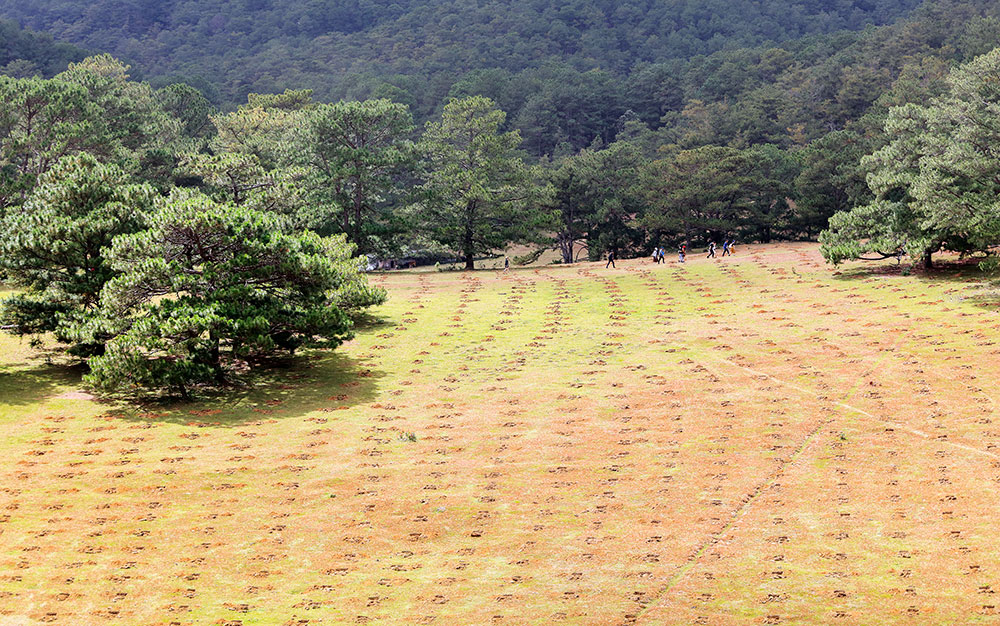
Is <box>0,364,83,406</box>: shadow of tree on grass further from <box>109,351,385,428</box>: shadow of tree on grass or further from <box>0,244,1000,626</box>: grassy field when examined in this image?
<box>109,351,385,428</box>: shadow of tree on grass

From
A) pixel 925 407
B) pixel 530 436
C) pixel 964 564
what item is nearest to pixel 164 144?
pixel 530 436

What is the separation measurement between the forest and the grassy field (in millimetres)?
3535

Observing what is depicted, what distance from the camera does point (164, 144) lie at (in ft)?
331

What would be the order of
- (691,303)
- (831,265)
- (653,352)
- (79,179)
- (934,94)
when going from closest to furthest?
(79,179), (653,352), (691,303), (831,265), (934,94)

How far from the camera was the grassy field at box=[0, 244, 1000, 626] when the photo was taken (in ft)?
68.9

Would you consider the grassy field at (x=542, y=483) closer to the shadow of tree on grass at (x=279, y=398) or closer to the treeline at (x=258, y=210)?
the shadow of tree on grass at (x=279, y=398)

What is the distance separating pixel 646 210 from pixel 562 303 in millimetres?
36498

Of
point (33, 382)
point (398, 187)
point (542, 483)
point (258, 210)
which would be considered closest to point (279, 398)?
point (33, 382)

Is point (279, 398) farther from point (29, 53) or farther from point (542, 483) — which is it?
point (29, 53)

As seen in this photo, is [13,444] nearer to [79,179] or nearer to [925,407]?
[79,179]

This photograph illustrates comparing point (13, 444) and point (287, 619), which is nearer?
point (287, 619)

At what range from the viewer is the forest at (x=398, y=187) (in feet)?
124

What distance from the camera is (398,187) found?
93812mm

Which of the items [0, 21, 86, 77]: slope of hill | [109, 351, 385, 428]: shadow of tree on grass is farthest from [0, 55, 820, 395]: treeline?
[0, 21, 86, 77]: slope of hill
